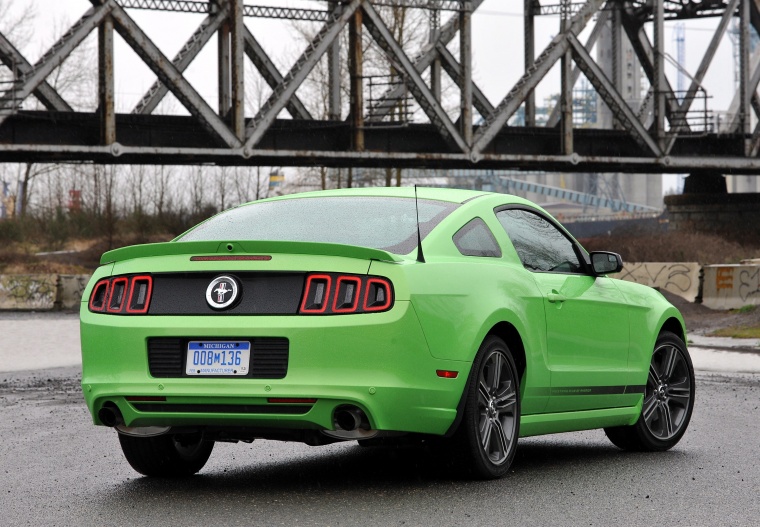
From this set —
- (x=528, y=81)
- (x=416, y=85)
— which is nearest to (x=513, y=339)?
(x=416, y=85)

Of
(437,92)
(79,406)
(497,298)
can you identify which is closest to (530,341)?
(497,298)

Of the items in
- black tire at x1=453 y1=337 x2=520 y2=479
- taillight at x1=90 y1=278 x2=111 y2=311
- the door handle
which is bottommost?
black tire at x1=453 y1=337 x2=520 y2=479

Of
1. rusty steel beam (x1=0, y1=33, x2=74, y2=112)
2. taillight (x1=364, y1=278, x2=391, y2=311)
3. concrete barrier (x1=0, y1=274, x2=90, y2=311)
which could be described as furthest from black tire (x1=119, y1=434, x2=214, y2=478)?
concrete barrier (x1=0, y1=274, x2=90, y2=311)

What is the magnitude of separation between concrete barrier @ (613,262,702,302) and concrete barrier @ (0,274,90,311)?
47.4 ft

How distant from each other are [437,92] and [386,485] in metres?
43.9

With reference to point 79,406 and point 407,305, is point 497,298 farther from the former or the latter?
point 79,406

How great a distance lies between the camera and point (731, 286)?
27625 mm

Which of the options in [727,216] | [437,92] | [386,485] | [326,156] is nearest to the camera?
[386,485]

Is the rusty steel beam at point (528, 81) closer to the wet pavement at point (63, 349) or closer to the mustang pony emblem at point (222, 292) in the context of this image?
the wet pavement at point (63, 349)

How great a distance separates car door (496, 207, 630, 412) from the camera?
7.37 meters

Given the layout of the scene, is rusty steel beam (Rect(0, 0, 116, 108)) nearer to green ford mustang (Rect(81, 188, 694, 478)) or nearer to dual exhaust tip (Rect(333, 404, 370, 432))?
green ford mustang (Rect(81, 188, 694, 478))

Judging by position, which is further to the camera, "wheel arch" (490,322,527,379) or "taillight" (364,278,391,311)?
"wheel arch" (490,322,527,379)

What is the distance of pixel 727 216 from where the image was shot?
184 ft

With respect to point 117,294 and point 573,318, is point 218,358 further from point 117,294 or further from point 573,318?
point 573,318
